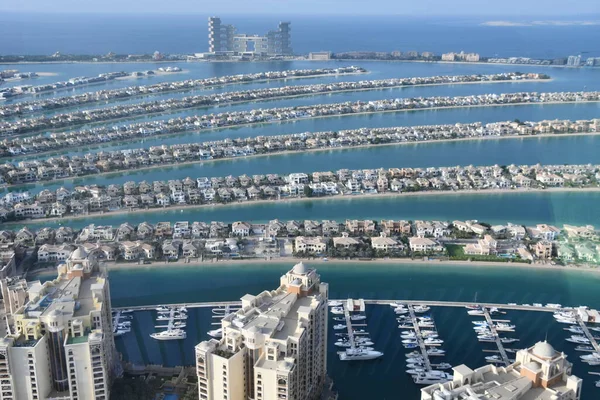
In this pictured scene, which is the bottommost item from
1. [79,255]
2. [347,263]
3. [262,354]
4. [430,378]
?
[430,378]

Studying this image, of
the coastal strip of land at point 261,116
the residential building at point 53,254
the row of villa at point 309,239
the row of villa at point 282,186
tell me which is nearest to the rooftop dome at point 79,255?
the row of villa at point 309,239

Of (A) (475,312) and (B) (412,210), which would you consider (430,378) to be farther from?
(B) (412,210)

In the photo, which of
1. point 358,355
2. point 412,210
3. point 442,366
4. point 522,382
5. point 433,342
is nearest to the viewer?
point 522,382

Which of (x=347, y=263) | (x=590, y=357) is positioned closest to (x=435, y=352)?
(x=590, y=357)

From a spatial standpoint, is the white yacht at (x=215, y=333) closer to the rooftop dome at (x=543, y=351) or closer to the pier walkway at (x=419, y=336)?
the pier walkway at (x=419, y=336)

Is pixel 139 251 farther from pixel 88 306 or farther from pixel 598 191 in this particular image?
pixel 598 191

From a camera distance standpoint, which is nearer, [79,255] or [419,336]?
[79,255]
